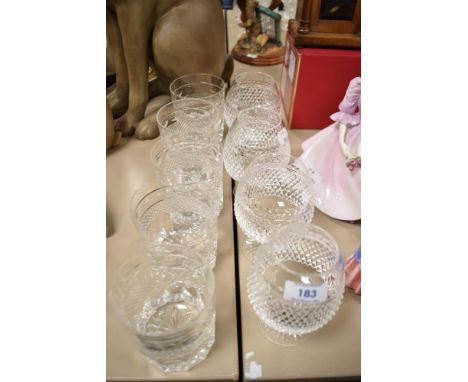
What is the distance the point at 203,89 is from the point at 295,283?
2.17 feet

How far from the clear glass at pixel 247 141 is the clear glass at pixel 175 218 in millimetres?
163

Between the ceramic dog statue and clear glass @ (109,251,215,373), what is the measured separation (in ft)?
1.68

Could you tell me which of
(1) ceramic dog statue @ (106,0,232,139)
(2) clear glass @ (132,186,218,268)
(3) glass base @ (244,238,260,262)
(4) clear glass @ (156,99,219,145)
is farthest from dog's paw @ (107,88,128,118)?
(3) glass base @ (244,238,260,262)

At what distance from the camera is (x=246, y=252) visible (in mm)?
762

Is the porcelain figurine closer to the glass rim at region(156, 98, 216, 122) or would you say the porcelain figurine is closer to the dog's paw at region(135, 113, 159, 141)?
the glass rim at region(156, 98, 216, 122)

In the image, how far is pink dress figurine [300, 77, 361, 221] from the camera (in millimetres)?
854

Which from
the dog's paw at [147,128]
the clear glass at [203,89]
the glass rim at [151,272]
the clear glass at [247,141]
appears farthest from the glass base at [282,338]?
the dog's paw at [147,128]

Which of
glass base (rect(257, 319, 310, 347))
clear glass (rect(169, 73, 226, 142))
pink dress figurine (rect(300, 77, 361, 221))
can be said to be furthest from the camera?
clear glass (rect(169, 73, 226, 142))

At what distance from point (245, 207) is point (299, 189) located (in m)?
0.15

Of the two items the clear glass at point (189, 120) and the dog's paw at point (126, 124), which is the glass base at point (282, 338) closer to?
the clear glass at point (189, 120)

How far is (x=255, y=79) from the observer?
43.9 inches

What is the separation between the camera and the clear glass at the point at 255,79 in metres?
1.10
